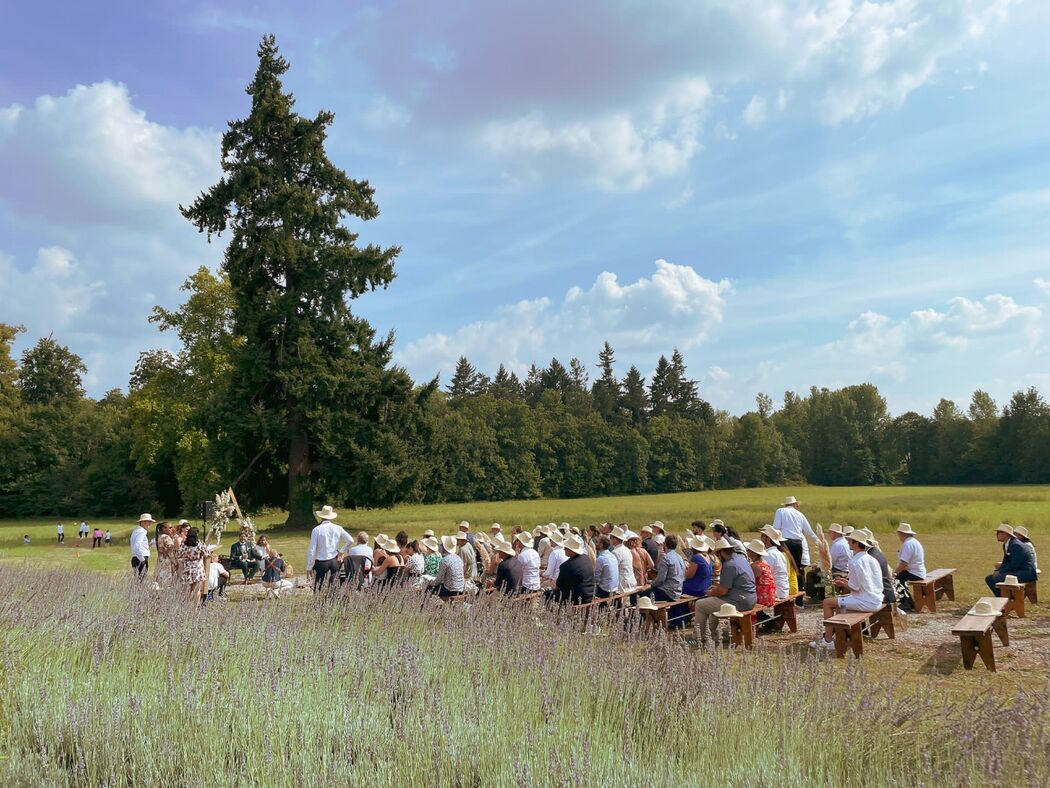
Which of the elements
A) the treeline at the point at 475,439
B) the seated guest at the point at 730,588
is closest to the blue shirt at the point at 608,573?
the seated guest at the point at 730,588

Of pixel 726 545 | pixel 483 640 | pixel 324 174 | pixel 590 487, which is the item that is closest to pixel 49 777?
pixel 483 640

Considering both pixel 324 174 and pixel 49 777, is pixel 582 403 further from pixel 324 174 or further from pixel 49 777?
pixel 49 777

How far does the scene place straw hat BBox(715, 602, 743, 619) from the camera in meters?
8.83

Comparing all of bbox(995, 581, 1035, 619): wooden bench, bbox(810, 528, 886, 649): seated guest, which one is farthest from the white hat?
bbox(995, 581, 1035, 619): wooden bench

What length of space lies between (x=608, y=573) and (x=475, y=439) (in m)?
71.2

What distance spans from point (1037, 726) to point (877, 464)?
100394 mm

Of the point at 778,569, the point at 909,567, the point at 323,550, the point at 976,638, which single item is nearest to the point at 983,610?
the point at 976,638

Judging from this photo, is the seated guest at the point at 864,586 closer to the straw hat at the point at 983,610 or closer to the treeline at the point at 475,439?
the straw hat at the point at 983,610

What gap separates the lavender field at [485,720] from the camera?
377 cm

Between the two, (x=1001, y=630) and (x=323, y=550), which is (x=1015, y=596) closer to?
(x=1001, y=630)

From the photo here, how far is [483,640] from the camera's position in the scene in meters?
6.24

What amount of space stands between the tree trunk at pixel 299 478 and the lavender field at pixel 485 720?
2903cm

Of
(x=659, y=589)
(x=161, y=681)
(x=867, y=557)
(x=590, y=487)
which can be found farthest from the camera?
(x=590, y=487)

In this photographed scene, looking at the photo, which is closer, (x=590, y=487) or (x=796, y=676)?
(x=796, y=676)
